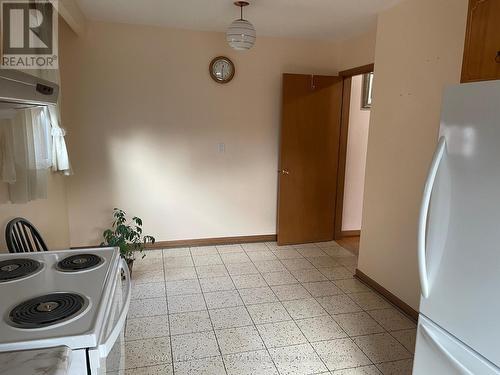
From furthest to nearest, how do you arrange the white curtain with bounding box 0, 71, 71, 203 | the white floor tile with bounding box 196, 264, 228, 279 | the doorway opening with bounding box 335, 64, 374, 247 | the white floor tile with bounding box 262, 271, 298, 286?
the doorway opening with bounding box 335, 64, 374, 247, the white floor tile with bounding box 196, 264, 228, 279, the white floor tile with bounding box 262, 271, 298, 286, the white curtain with bounding box 0, 71, 71, 203

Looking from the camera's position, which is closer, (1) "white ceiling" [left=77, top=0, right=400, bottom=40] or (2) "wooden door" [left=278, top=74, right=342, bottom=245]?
(1) "white ceiling" [left=77, top=0, right=400, bottom=40]

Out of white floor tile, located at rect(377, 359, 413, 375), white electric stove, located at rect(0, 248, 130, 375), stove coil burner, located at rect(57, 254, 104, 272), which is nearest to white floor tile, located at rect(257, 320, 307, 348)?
white floor tile, located at rect(377, 359, 413, 375)

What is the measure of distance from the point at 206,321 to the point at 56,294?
149cm

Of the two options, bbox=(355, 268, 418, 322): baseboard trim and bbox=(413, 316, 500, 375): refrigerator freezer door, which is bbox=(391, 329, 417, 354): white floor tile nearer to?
bbox=(355, 268, 418, 322): baseboard trim

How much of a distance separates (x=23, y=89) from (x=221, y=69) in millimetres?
2908

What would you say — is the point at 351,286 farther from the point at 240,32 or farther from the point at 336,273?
the point at 240,32

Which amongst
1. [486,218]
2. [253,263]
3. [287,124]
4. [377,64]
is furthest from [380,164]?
[486,218]

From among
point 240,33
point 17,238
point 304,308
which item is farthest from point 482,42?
point 17,238

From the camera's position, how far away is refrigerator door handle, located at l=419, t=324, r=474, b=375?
1237 millimetres

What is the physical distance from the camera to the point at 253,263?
12.1 ft

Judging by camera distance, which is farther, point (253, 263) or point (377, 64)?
point (253, 263)

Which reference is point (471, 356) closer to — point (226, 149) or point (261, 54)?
point (226, 149)

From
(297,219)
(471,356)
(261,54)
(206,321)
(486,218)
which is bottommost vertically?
(206,321)

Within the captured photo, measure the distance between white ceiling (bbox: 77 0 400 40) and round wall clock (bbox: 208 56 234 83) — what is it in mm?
322
